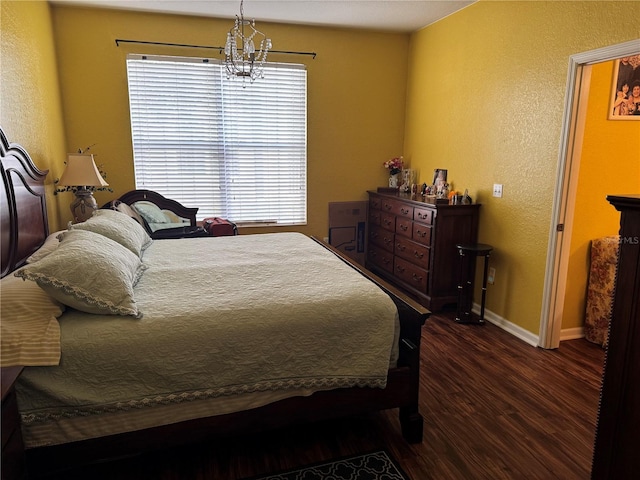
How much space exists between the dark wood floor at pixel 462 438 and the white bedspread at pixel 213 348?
344mm

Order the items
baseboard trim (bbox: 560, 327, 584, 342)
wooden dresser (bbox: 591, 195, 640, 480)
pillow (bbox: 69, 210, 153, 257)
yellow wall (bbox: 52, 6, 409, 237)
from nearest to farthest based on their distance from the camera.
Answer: wooden dresser (bbox: 591, 195, 640, 480), pillow (bbox: 69, 210, 153, 257), baseboard trim (bbox: 560, 327, 584, 342), yellow wall (bbox: 52, 6, 409, 237)

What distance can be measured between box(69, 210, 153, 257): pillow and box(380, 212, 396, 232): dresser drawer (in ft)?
8.40

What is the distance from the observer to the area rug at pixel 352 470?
1905mm

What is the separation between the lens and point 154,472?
6.35 ft

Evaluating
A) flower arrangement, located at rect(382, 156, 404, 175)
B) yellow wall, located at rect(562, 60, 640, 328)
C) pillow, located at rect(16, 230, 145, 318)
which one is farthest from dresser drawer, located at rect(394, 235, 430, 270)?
pillow, located at rect(16, 230, 145, 318)

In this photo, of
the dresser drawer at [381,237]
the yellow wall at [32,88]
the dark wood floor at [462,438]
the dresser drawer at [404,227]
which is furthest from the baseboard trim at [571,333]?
the yellow wall at [32,88]

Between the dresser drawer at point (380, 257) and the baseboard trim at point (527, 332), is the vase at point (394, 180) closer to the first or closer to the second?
the dresser drawer at point (380, 257)

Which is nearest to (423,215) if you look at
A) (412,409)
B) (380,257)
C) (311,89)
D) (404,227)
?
(404,227)

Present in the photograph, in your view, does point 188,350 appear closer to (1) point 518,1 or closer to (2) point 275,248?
(2) point 275,248

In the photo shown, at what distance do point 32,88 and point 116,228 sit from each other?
1539mm

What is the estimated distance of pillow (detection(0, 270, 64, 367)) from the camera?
5.11 ft

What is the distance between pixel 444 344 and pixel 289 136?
2.82m

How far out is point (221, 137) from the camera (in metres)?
4.61

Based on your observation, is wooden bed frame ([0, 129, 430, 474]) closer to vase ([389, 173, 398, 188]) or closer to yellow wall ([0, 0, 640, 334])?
yellow wall ([0, 0, 640, 334])
